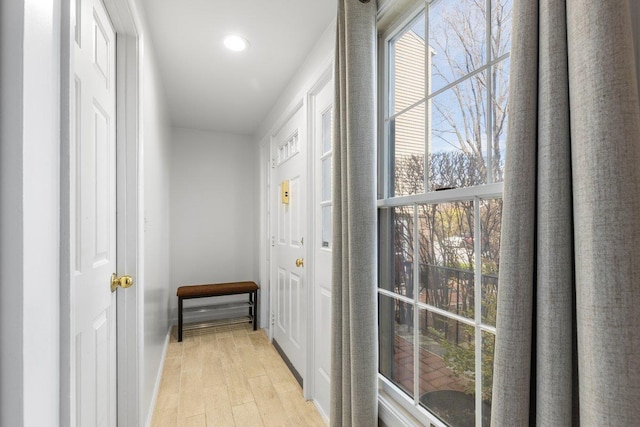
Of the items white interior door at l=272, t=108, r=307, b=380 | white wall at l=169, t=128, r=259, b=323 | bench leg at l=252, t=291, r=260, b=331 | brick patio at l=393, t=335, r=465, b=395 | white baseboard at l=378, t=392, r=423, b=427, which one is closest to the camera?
brick patio at l=393, t=335, r=465, b=395

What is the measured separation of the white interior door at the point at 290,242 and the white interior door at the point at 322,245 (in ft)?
0.69

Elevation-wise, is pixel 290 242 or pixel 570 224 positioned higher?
pixel 570 224

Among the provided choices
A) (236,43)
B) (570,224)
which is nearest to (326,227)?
(236,43)

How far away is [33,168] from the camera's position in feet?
1.72

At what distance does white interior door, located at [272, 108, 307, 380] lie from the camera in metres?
2.30

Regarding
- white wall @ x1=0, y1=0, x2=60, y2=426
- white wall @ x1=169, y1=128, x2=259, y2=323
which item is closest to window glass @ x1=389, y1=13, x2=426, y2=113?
white wall @ x1=0, y1=0, x2=60, y2=426

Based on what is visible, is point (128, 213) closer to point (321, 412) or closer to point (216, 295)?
point (321, 412)

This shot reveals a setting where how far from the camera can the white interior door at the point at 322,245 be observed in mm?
1840

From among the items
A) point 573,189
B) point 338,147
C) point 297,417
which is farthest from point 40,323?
point 297,417

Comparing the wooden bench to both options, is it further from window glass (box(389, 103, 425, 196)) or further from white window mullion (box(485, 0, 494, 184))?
white window mullion (box(485, 0, 494, 184))

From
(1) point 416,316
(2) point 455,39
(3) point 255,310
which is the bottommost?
(3) point 255,310

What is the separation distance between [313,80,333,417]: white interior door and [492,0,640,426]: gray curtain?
3.99 ft

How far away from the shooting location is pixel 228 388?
7.14 feet

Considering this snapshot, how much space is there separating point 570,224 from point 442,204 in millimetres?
522
